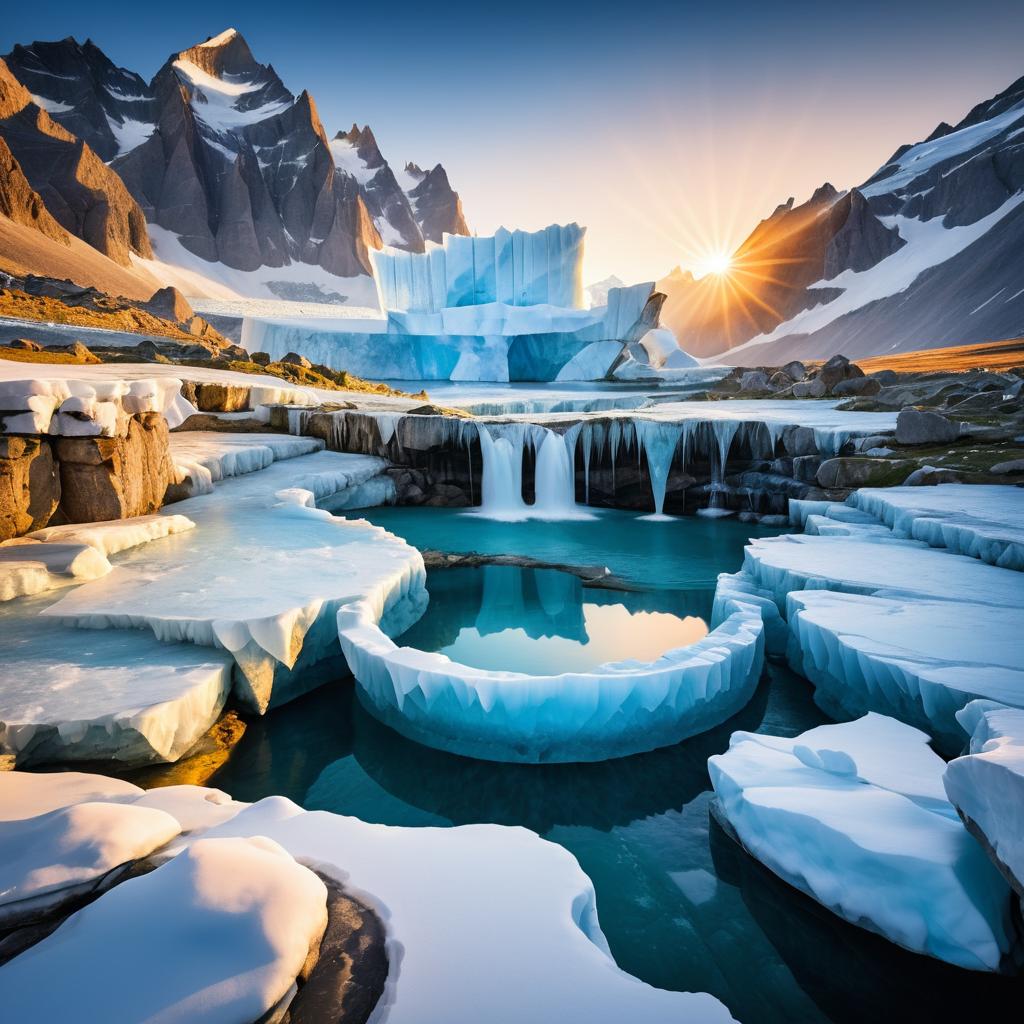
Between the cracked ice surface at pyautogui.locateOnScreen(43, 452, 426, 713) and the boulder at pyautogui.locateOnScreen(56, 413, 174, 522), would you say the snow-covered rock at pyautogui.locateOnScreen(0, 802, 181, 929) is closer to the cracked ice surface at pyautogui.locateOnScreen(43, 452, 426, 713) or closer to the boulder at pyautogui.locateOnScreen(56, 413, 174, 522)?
the cracked ice surface at pyautogui.locateOnScreen(43, 452, 426, 713)

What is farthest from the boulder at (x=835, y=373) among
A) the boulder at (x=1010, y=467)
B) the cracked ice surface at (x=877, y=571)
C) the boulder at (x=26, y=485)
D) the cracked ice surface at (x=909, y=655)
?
the boulder at (x=26, y=485)

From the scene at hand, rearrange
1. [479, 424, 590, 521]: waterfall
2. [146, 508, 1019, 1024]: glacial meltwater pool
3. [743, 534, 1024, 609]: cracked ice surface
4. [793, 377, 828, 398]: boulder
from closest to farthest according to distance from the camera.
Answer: [146, 508, 1019, 1024]: glacial meltwater pool → [743, 534, 1024, 609]: cracked ice surface → [479, 424, 590, 521]: waterfall → [793, 377, 828, 398]: boulder

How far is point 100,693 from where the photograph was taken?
412 centimetres

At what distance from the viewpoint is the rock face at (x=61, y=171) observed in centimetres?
4903

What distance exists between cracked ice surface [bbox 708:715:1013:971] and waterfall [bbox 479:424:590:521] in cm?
1038

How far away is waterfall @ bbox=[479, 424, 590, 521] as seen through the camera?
14273 mm

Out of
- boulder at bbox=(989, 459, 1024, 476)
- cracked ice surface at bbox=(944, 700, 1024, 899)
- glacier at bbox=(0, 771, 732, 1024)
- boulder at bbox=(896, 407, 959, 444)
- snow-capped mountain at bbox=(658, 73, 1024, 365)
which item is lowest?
glacier at bbox=(0, 771, 732, 1024)

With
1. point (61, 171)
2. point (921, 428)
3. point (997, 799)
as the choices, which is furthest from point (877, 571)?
point (61, 171)

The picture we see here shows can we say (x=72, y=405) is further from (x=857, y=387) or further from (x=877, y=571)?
(x=857, y=387)

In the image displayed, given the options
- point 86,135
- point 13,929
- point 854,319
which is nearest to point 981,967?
point 13,929

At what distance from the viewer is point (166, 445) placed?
8.54m

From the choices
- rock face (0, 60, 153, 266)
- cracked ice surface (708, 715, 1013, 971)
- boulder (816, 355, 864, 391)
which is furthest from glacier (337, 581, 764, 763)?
rock face (0, 60, 153, 266)

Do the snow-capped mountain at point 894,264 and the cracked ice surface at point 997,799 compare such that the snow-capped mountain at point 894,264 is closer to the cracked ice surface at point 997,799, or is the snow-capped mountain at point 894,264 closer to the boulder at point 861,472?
the boulder at point 861,472

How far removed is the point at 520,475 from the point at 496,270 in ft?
65.4
